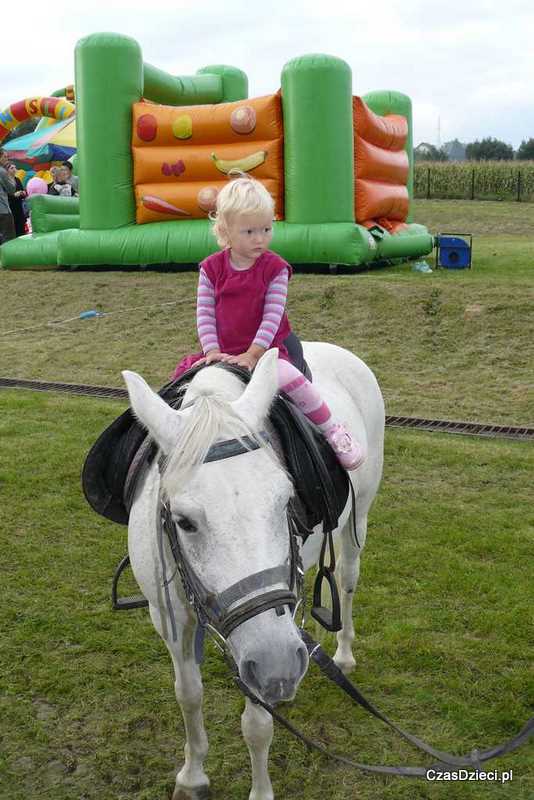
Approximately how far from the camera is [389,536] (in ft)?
A: 15.6

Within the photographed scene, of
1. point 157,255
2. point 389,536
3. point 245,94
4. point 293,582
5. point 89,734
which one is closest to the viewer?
point 293,582

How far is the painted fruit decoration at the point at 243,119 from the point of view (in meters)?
12.4

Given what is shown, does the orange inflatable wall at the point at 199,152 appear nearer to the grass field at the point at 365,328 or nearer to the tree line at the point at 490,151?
the grass field at the point at 365,328

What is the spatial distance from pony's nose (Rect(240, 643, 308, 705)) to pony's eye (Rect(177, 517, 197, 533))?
Answer: 354 mm

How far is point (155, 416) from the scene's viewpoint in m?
2.11

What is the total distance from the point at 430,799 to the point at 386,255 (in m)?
11.8

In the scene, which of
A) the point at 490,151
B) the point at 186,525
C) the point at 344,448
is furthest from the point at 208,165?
the point at 490,151

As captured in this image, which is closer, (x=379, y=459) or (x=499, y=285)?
(x=379, y=459)

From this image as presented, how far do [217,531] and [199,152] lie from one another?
1183cm

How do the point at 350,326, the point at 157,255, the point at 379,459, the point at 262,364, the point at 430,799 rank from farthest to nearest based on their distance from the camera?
the point at 157,255, the point at 350,326, the point at 379,459, the point at 430,799, the point at 262,364

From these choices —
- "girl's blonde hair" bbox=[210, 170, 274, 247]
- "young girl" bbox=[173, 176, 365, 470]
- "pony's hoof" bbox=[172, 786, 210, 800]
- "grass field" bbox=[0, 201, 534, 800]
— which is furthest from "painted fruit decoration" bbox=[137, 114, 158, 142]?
"pony's hoof" bbox=[172, 786, 210, 800]

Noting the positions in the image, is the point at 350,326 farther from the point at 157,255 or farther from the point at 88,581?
the point at 88,581

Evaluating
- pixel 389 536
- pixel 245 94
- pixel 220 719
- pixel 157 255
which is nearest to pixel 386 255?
pixel 157 255

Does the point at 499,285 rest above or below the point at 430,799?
above
